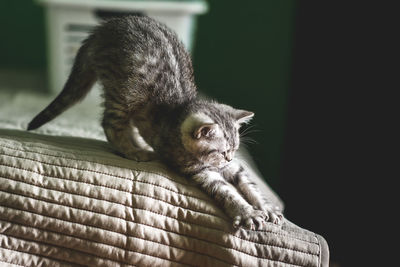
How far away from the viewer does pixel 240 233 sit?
1105 millimetres

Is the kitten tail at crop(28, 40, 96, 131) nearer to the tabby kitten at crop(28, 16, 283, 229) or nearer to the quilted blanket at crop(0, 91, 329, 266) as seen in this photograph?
the tabby kitten at crop(28, 16, 283, 229)

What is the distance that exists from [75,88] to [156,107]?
1.17ft

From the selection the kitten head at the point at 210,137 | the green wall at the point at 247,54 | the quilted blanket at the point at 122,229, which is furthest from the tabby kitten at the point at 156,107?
the green wall at the point at 247,54

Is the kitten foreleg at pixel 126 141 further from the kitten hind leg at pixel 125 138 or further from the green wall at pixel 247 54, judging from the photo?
the green wall at pixel 247 54

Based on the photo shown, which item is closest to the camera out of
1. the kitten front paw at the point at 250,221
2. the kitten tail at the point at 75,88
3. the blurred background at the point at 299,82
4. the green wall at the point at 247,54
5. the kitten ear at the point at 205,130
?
the kitten front paw at the point at 250,221

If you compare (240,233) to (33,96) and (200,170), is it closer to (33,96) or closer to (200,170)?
(200,170)

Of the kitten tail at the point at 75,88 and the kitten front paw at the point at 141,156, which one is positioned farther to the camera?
the kitten tail at the point at 75,88

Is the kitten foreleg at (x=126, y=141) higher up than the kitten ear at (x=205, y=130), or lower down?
lower down

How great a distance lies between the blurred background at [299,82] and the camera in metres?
1.84

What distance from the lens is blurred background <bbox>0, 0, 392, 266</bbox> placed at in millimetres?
1845

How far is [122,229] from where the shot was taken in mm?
1126

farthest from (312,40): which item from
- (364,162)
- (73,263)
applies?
(73,263)

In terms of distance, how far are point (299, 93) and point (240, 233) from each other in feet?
4.73

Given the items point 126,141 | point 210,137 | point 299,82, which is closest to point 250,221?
point 210,137
